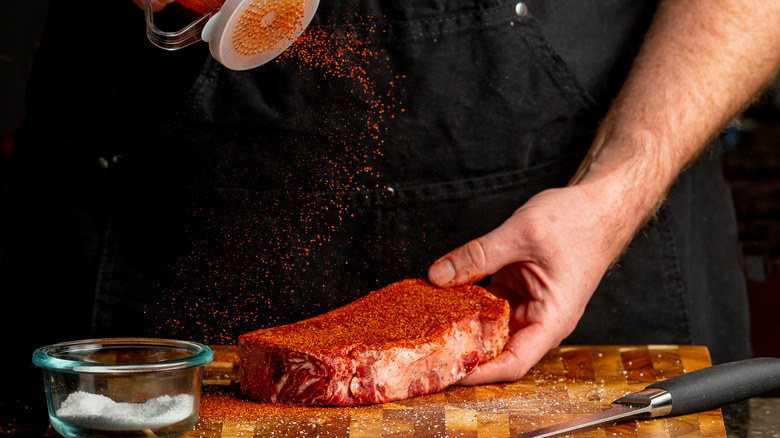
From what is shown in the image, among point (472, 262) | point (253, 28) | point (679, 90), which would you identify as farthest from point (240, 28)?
point (679, 90)

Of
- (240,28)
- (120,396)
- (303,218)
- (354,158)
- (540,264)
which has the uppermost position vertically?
(240,28)

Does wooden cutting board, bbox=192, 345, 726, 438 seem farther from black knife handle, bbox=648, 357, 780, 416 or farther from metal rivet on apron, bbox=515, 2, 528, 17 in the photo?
metal rivet on apron, bbox=515, 2, 528, 17

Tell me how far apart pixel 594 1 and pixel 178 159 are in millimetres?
1053

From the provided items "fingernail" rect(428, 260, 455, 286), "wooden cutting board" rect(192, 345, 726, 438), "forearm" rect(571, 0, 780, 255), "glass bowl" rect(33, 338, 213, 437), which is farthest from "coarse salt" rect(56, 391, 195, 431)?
"forearm" rect(571, 0, 780, 255)

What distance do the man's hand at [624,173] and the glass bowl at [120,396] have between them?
0.58m

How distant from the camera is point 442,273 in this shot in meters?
1.67

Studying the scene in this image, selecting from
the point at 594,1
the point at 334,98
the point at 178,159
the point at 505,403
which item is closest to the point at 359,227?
the point at 334,98

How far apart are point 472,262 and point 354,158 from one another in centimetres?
36

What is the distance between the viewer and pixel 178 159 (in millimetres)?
1755

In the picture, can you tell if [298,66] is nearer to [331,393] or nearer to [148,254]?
[148,254]

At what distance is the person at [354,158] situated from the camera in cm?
171

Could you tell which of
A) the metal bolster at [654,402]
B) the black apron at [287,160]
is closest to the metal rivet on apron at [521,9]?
the black apron at [287,160]

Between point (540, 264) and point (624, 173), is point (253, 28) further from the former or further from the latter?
point (624, 173)

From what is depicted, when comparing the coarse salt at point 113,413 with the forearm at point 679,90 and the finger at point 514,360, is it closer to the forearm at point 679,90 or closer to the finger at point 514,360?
the finger at point 514,360
